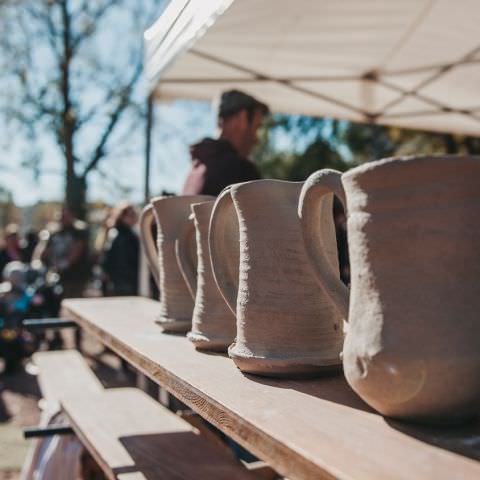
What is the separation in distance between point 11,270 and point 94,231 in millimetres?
13368

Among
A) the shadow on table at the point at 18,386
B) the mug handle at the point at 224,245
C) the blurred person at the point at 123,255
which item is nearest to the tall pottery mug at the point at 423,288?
the mug handle at the point at 224,245

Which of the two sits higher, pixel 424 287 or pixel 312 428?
pixel 424 287

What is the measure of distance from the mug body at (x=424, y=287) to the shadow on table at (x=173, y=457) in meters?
0.95

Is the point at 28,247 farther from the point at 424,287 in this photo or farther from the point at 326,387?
the point at 424,287

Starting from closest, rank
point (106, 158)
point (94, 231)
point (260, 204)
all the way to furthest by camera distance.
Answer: point (260, 204) → point (106, 158) → point (94, 231)

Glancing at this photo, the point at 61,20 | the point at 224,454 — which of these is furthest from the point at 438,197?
the point at 61,20

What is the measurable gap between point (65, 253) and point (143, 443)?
526 cm

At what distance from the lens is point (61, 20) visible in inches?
459

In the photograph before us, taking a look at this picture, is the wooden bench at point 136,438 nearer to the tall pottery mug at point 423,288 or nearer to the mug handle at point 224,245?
the mug handle at point 224,245

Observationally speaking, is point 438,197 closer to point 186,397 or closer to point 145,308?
point 186,397

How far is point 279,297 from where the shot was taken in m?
0.84

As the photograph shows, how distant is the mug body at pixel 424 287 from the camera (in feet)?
2.01

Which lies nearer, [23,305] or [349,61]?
[349,61]

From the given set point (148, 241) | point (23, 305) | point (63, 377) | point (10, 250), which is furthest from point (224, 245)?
point (10, 250)
